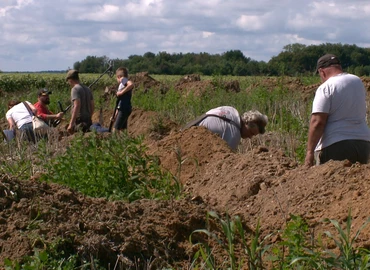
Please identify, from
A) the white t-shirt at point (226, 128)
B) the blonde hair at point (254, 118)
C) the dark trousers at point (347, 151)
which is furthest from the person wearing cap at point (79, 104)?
the dark trousers at point (347, 151)

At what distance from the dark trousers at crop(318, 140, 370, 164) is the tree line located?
31.2 m

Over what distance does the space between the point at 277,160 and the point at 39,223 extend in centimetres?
319

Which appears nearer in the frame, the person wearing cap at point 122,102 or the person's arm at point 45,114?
the person's arm at point 45,114

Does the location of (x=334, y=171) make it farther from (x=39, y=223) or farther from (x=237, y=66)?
(x=237, y=66)

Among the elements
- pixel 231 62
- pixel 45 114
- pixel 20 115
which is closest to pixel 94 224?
pixel 20 115

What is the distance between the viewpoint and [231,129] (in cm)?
991

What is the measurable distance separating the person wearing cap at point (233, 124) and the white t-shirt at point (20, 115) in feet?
15.3

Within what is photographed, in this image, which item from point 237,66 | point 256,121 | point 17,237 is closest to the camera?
point 17,237

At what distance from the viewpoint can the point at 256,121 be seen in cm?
966

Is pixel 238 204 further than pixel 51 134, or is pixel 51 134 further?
pixel 51 134

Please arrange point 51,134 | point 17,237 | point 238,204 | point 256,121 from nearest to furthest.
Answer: point 17,237 < point 238,204 < point 256,121 < point 51,134

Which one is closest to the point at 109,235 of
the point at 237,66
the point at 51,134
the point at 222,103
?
the point at 51,134

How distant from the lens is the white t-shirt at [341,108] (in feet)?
25.0

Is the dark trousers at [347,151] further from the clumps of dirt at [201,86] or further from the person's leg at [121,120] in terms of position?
the clumps of dirt at [201,86]
